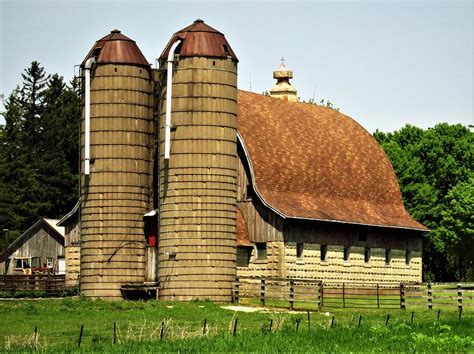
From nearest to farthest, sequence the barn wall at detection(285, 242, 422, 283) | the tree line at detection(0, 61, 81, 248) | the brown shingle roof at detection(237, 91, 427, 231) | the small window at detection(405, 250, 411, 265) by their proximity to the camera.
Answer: the barn wall at detection(285, 242, 422, 283)
the brown shingle roof at detection(237, 91, 427, 231)
the small window at detection(405, 250, 411, 265)
the tree line at detection(0, 61, 81, 248)

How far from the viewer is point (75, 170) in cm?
9775

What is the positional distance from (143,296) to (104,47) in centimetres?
1072

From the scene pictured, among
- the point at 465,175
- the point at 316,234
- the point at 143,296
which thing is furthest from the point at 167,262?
the point at 465,175

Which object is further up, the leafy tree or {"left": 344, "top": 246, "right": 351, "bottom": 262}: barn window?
the leafy tree

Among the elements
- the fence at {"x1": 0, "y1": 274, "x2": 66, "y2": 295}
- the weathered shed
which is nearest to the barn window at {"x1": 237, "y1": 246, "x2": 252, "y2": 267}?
the fence at {"x1": 0, "y1": 274, "x2": 66, "y2": 295}

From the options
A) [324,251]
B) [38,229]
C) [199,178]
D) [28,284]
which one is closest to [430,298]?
[199,178]

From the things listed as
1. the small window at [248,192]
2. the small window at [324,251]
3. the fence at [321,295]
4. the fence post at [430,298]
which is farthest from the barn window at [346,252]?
the fence post at [430,298]

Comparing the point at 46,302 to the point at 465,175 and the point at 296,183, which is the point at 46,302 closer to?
the point at 296,183

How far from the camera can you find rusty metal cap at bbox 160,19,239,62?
52406 mm

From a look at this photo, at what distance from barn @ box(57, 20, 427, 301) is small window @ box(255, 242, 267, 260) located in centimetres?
5

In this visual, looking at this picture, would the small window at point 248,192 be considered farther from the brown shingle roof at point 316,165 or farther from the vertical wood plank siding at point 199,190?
the vertical wood plank siding at point 199,190

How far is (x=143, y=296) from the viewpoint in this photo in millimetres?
53031

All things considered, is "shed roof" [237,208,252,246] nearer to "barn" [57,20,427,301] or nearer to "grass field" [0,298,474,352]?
"barn" [57,20,427,301]

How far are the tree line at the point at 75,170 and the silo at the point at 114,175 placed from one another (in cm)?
2679
